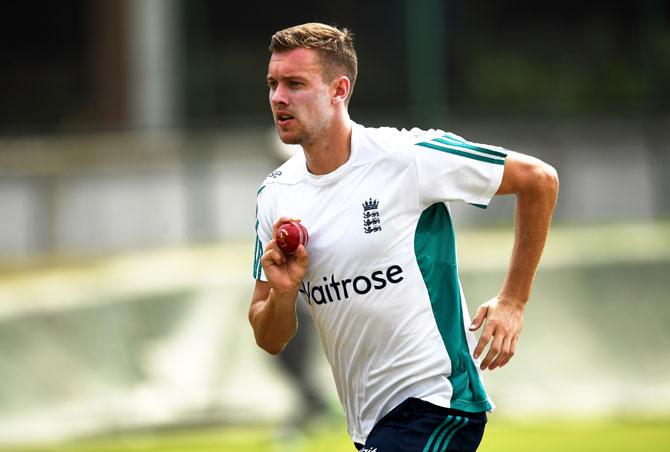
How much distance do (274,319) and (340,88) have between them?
0.90m

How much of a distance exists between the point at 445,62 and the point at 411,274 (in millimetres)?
11108

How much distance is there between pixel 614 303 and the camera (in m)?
12.2

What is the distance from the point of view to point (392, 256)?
486cm

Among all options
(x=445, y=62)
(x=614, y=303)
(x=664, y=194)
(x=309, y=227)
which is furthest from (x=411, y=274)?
(x=445, y=62)

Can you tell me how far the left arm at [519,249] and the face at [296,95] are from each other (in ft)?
2.42

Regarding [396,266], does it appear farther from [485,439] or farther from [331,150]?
[485,439]

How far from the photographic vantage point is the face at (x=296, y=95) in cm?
486

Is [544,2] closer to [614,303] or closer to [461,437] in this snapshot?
[614,303]

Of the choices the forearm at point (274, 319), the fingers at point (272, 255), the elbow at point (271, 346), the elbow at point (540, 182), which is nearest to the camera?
the fingers at point (272, 255)

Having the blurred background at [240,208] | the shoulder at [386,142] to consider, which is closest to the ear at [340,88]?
the shoulder at [386,142]

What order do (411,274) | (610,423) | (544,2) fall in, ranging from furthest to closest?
(544,2) < (610,423) < (411,274)

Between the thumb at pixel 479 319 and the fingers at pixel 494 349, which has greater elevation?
the thumb at pixel 479 319

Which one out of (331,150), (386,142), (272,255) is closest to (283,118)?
(331,150)

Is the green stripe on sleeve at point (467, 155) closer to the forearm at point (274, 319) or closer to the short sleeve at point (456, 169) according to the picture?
the short sleeve at point (456, 169)
